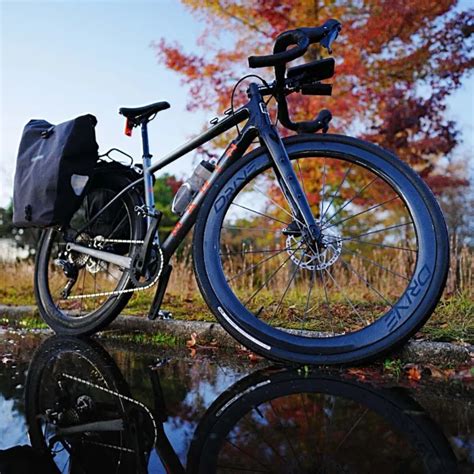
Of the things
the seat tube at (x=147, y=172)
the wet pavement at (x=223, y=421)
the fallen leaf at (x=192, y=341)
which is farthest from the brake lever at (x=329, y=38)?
the fallen leaf at (x=192, y=341)

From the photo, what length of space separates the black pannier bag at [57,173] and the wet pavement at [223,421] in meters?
0.97

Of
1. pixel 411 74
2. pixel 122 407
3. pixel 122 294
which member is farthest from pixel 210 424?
pixel 411 74

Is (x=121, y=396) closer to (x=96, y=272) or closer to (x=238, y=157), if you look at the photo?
(x=238, y=157)

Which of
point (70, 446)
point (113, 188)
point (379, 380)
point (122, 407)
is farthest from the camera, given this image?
point (113, 188)

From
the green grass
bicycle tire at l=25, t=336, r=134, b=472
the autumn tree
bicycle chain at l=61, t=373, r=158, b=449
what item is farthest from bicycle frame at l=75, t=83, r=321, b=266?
the autumn tree

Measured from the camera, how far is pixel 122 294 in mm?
2688

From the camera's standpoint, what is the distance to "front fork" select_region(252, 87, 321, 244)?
2078mm

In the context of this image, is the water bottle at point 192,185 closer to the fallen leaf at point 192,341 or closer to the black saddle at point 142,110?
the black saddle at point 142,110

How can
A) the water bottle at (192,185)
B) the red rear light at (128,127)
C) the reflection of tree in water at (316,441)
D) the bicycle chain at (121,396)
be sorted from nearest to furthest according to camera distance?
1. the reflection of tree in water at (316,441)
2. the bicycle chain at (121,396)
3. the water bottle at (192,185)
4. the red rear light at (128,127)

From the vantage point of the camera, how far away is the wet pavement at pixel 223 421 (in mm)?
1162

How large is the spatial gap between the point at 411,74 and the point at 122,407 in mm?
7610

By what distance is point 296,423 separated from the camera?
4.52 ft

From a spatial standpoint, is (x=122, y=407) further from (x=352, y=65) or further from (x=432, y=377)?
(x=352, y=65)

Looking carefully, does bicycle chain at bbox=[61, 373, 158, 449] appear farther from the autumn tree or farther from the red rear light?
the autumn tree
